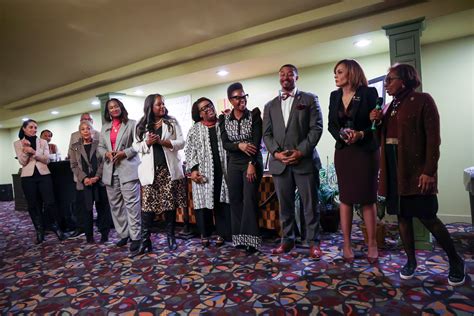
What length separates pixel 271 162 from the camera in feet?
8.73

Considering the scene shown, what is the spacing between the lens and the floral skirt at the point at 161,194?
288 centimetres

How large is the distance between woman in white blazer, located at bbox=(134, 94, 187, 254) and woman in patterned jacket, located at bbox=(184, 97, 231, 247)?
14 cm

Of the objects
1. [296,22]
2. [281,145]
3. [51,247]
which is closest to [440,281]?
[281,145]

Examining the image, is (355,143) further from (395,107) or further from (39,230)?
(39,230)

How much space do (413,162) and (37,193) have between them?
388cm

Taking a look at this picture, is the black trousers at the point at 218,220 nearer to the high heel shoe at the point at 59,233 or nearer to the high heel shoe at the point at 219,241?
the high heel shoe at the point at 219,241

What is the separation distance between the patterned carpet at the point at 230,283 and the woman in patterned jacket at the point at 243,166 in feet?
0.69

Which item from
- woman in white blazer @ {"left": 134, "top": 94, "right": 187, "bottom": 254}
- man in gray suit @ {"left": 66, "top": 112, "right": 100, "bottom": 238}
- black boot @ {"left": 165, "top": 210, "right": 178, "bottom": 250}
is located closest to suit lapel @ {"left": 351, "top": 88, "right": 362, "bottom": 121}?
woman in white blazer @ {"left": 134, "top": 94, "right": 187, "bottom": 254}

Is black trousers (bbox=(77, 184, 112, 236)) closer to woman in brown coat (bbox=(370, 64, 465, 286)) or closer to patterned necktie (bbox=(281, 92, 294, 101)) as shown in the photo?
patterned necktie (bbox=(281, 92, 294, 101))

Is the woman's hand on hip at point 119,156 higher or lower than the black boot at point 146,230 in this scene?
higher

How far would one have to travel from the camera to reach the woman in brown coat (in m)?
1.90

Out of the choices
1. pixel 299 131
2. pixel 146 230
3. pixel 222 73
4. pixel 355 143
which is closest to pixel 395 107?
pixel 355 143

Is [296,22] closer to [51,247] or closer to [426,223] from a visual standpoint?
[426,223]

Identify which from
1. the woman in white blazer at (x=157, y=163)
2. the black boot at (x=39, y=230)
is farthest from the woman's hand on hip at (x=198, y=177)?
the black boot at (x=39, y=230)
